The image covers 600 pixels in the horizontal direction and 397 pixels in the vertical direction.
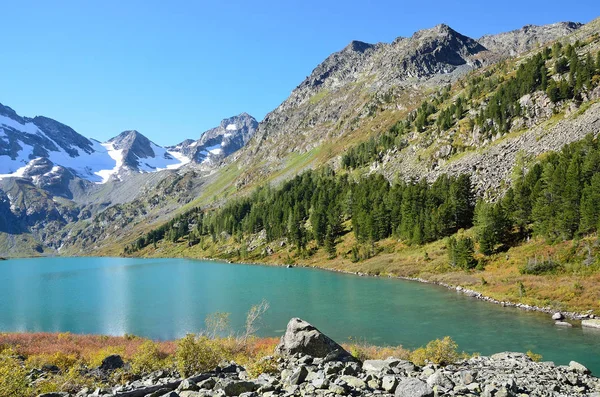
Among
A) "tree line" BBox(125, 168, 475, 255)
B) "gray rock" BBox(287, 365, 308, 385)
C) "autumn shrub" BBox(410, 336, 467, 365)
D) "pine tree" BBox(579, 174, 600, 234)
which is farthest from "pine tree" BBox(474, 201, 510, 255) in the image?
"gray rock" BBox(287, 365, 308, 385)

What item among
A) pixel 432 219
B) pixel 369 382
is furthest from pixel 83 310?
pixel 432 219

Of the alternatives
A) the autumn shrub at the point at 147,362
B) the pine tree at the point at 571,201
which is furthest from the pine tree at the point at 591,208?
the autumn shrub at the point at 147,362

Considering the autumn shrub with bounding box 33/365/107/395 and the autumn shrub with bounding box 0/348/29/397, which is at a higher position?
the autumn shrub with bounding box 0/348/29/397

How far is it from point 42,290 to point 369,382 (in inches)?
3768

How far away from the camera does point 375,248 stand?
10031cm

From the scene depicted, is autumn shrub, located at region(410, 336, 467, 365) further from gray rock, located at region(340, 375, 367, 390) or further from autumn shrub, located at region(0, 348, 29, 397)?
autumn shrub, located at region(0, 348, 29, 397)

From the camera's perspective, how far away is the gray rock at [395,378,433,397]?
484 inches

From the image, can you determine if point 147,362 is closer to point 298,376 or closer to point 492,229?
point 298,376

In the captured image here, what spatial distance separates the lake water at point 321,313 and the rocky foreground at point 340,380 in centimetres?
1461

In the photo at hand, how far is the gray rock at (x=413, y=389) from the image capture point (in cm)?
1228

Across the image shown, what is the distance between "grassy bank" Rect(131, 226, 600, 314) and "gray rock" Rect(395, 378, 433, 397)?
136 ft

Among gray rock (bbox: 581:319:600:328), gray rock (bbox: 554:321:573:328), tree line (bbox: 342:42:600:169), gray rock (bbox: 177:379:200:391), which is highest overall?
tree line (bbox: 342:42:600:169)

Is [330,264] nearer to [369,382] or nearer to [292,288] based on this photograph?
[292,288]

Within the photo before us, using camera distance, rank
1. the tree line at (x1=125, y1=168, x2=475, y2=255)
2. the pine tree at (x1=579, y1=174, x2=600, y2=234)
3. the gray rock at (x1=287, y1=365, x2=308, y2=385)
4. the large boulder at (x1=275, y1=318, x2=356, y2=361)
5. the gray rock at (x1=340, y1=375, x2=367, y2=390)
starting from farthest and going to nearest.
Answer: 1. the tree line at (x1=125, y1=168, x2=475, y2=255)
2. the pine tree at (x1=579, y1=174, x2=600, y2=234)
3. the large boulder at (x1=275, y1=318, x2=356, y2=361)
4. the gray rock at (x1=287, y1=365, x2=308, y2=385)
5. the gray rock at (x1=340, y1=375, x2=367, y2=390)
